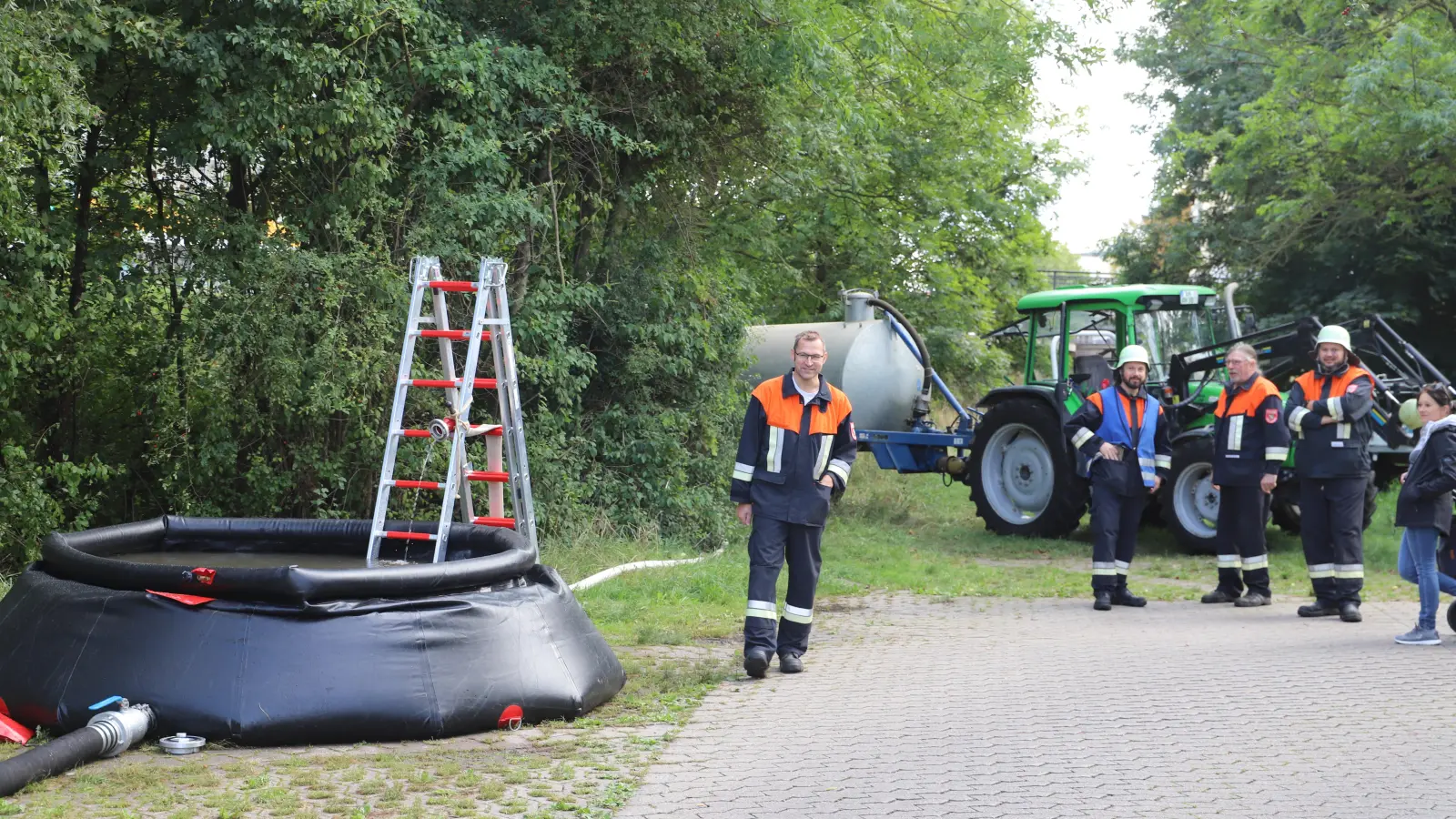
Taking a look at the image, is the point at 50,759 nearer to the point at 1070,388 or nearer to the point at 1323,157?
the point at 1070,388

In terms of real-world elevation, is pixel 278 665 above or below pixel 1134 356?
below

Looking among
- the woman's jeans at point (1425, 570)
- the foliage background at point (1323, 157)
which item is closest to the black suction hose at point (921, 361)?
the foliage background at point (1323, 157)

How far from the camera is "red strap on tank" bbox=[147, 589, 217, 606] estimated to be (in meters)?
6.04

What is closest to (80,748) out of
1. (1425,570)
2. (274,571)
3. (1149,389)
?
(274,571)

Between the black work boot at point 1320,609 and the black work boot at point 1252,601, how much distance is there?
520 mm

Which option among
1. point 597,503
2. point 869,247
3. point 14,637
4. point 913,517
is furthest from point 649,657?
point 869,247

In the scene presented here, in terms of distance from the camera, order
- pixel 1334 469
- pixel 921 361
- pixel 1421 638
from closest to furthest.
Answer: pixel 1421 638 → pixel 1334 469 → pixel 921 361

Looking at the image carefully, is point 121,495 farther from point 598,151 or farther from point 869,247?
point 869,247

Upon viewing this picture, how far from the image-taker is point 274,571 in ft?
19.6

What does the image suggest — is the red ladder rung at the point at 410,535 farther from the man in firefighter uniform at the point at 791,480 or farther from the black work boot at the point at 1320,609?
the black work boot at the point at 1320,609

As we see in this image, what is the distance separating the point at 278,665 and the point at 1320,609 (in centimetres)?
738

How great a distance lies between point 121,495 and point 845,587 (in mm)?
6311

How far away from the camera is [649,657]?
8.20m

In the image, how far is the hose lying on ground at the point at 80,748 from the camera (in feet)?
16.5
